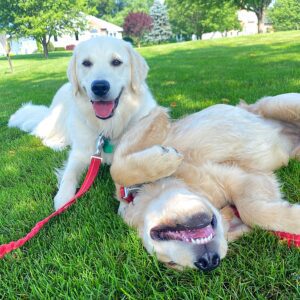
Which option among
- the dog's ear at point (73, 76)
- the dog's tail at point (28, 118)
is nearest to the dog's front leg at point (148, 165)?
the dog's ear at point (73, 76)

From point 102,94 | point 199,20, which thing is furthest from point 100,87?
point 199,20

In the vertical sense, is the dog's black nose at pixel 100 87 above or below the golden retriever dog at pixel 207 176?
above

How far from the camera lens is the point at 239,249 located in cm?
181

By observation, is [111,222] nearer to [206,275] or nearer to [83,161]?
[206,275]

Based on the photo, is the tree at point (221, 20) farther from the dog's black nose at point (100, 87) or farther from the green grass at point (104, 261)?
the green grass at point (104, 261)

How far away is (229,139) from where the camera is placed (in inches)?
96.0

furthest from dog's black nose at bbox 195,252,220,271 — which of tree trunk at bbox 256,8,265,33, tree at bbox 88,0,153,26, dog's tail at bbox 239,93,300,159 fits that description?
tree at bbox 88,0,153,26

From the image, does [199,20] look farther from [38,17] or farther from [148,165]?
[148,165]

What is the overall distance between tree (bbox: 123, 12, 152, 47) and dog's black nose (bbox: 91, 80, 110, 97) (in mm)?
49515

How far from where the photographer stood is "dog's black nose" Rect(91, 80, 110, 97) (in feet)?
10.4

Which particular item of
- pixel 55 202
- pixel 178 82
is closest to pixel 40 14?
pixel 178 82

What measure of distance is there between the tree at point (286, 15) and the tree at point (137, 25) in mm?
19955

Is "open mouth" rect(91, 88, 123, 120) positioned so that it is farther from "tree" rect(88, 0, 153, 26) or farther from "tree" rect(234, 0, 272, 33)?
"tree" rect(88, 0, 153, 26)

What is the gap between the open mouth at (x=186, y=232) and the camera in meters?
1.70
